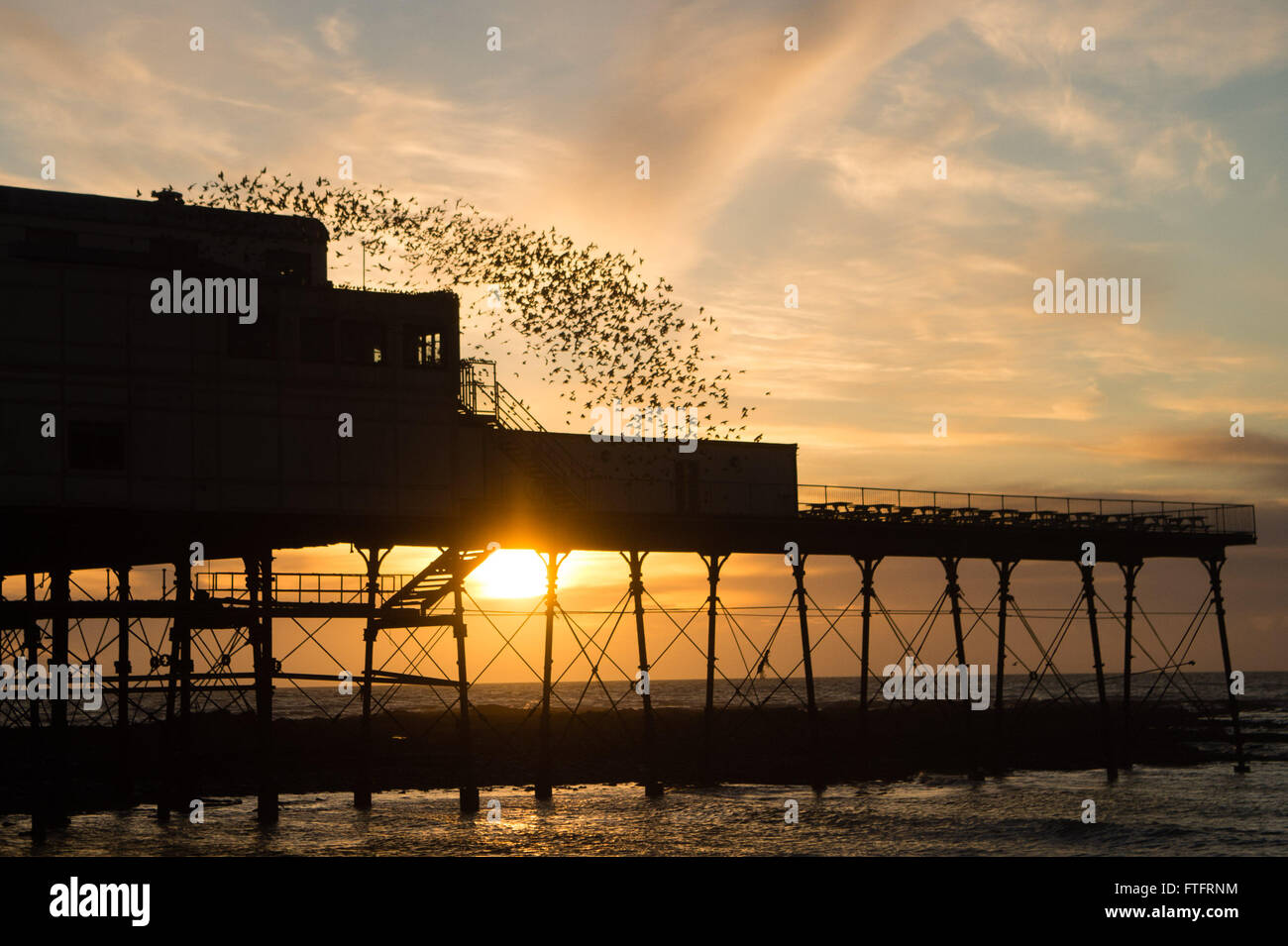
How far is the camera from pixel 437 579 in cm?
3347

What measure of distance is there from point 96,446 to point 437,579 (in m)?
9.58

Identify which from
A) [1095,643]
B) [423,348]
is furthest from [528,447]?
[1095,643]

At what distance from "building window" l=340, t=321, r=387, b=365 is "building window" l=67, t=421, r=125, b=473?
552 cm

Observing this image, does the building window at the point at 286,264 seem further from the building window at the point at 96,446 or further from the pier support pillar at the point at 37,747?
the pier support pillar at the point at 37,747

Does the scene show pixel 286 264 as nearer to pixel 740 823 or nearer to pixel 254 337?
pixel 254 337

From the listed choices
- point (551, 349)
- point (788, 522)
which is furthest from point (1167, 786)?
point (551, 349)

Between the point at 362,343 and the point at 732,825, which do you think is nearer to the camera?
the point at 362,343

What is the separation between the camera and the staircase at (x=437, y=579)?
3272cm

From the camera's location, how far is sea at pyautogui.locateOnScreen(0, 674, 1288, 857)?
30203mm

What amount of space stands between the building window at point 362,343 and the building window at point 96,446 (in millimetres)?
5520

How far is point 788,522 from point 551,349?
33.8 feet
